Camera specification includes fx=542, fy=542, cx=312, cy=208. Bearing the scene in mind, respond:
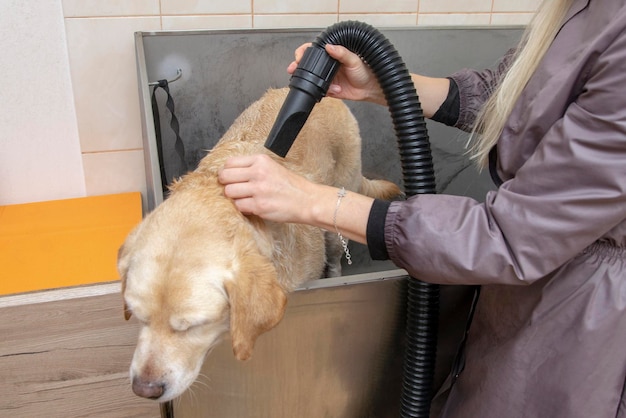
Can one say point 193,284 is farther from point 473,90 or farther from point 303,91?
point 473,90

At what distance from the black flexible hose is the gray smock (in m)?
0.14

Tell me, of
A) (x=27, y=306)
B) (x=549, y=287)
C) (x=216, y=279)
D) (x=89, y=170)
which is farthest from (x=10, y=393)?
(x=549, y=287)

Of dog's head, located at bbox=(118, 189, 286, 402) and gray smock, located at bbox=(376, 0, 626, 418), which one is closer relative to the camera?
gray smock, located at bbox=(376, 0, 626, 418)

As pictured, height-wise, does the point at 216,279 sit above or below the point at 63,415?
above

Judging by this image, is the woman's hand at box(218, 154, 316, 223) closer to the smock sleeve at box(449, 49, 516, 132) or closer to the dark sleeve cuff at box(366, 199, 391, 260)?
the dark sleeve cuff at box(366, 199, 391, 260)

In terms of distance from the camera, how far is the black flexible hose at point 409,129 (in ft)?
3.50

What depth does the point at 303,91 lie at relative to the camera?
1055mm

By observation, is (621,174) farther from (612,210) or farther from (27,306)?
(27,306)

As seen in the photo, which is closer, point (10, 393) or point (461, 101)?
point (461, 101)

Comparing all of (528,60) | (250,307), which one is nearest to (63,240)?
(250,307)

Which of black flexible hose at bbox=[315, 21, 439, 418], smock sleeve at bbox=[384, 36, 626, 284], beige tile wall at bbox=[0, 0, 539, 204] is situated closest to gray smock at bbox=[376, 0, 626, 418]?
smock sleeve at bbox=[384, 36, 626, 284]

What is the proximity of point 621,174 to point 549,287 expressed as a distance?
26 cm

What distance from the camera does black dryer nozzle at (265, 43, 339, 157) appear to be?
105 centimetres

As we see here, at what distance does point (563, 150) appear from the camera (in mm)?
735
